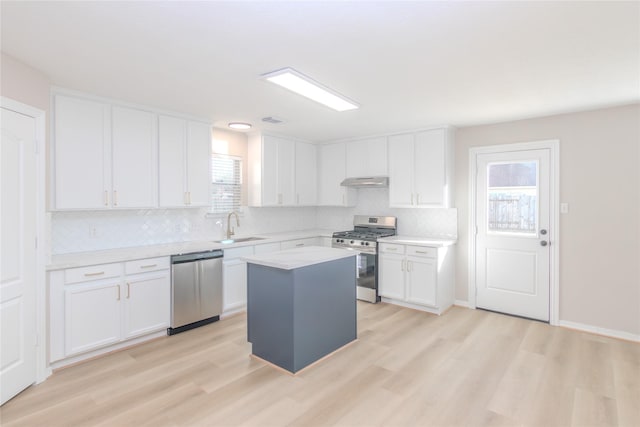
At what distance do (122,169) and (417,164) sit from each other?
3.66 metres

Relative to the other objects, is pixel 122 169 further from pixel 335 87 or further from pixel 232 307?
pixel 335 87

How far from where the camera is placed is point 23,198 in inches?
103

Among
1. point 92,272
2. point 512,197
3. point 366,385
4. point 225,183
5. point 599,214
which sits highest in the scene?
point 225,183

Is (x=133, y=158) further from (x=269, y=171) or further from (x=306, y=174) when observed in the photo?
(x=306, y=174)

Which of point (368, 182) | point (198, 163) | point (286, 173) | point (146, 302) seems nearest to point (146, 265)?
point (146, 302)

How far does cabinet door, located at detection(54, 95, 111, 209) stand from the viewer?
3182 mm

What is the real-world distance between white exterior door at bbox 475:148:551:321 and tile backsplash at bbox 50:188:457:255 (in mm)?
502

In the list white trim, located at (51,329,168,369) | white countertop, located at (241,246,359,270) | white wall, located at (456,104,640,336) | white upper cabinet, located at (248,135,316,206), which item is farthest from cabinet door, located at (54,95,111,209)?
white wall, located at (456,104,640,336)

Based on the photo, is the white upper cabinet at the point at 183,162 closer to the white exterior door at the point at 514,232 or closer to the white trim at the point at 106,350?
the white trim at the point at 106,350

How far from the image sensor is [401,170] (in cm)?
505

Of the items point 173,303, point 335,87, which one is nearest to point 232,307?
point 173,303

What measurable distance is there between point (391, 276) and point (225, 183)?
107 inches

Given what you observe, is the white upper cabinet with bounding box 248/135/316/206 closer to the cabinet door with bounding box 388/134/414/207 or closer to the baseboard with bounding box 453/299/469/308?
the cabinet door with bounding box 388/134/414/207

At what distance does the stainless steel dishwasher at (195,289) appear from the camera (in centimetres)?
375
